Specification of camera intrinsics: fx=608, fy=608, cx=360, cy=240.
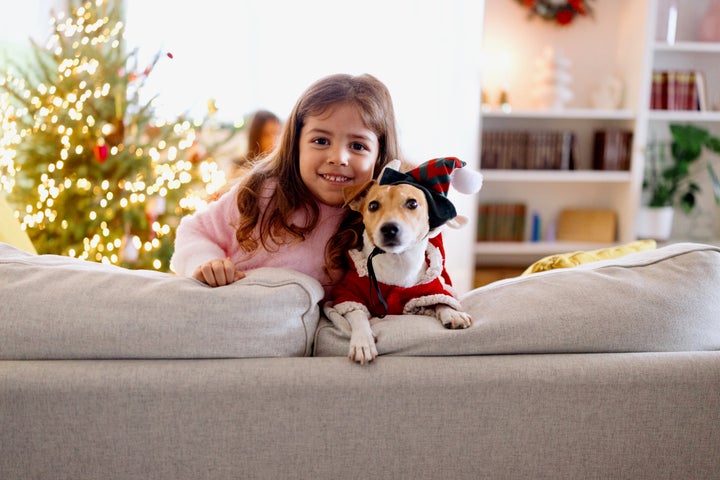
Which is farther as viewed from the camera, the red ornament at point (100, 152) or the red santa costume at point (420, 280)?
the red ornament at point (100, 152)

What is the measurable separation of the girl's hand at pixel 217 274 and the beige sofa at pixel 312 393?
→ 11 cm

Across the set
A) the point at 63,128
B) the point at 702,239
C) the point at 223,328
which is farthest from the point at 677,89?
the point at 223,328

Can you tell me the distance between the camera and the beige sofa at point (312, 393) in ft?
3.10

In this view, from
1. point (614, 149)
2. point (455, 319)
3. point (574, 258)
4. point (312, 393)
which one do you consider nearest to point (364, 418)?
point (312, 393)

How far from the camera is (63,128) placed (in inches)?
114

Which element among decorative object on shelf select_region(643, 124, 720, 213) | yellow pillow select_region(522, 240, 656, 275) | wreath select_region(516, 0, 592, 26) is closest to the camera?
yellow pillow select_region(522, 240, 656, 275)

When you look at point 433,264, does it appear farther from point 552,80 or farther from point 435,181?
point 552,80

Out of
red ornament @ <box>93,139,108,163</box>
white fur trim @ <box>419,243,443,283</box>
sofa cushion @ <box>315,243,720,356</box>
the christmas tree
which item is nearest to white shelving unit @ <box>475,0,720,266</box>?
the christmas tree

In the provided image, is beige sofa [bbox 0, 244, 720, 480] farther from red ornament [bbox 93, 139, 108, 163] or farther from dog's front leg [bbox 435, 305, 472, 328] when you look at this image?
red ornament [bbox 93, 139, 108, 163]

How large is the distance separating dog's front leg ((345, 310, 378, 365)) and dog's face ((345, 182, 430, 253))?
15 centimetres

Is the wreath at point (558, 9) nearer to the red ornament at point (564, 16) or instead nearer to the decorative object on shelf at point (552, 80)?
the red ornament at point (564, 16)

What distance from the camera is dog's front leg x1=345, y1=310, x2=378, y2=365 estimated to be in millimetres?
975

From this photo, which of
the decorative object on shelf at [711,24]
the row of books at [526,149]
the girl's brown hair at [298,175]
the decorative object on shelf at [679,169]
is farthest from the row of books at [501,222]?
the girl's brown hair at [298,175]

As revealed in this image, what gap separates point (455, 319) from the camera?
1048mm
